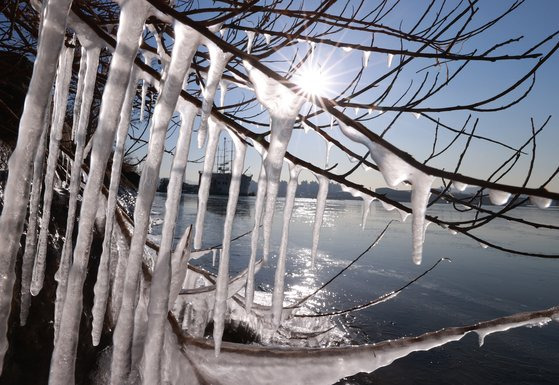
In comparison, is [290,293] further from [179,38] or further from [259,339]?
[179,38]

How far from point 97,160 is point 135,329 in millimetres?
457

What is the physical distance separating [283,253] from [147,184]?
2.01ft

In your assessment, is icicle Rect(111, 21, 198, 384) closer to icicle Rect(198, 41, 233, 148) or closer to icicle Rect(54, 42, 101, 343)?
icicle Rect(198, 41, 233, 148)

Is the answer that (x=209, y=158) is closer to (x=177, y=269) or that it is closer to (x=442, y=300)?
(x=177, y=269)

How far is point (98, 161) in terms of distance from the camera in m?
0.90

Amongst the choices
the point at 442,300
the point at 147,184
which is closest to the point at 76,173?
the point at 147,184

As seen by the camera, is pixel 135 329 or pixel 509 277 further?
pixel 509 277

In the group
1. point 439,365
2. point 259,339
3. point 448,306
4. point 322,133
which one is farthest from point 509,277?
point 322,133

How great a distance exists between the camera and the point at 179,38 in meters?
0.89

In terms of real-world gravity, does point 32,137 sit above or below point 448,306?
above

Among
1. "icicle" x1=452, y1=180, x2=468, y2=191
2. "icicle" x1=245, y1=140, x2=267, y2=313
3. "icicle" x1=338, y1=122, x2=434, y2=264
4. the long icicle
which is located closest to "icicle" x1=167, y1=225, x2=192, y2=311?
"icicle" x1=245, y1=140, x2=267, y2=313

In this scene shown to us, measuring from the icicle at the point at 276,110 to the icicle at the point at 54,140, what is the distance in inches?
34.3

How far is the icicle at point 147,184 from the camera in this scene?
34.9 inches

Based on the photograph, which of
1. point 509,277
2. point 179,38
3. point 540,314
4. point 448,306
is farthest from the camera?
point 509,277
